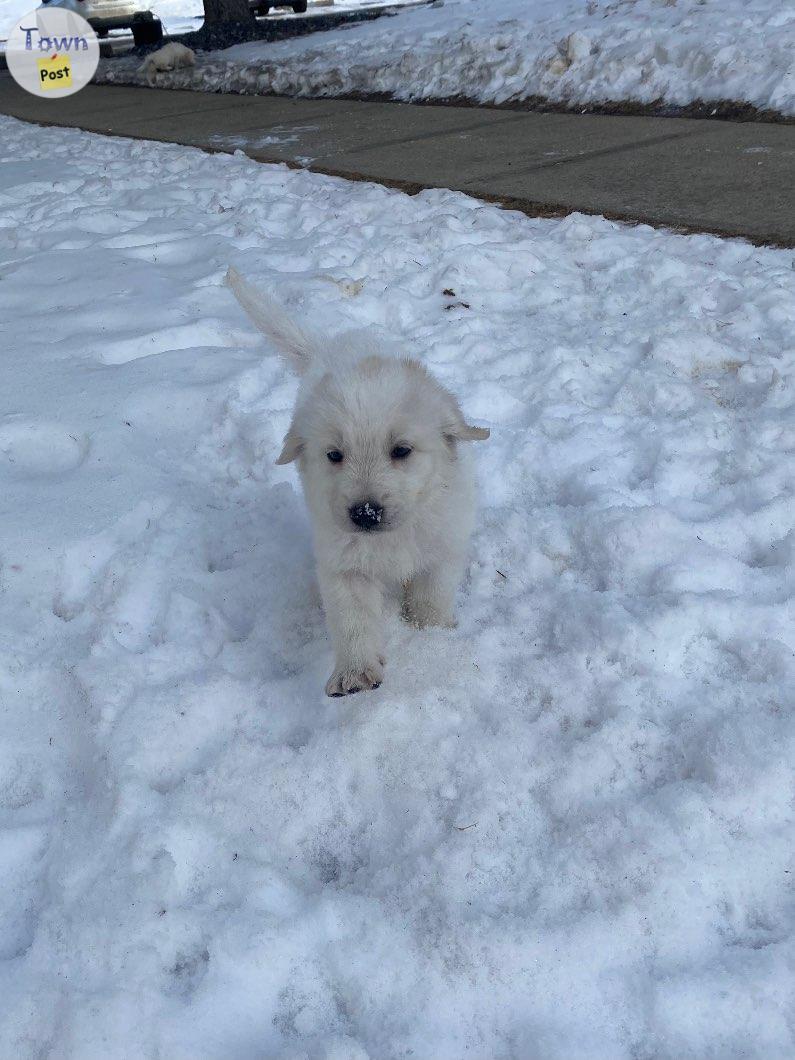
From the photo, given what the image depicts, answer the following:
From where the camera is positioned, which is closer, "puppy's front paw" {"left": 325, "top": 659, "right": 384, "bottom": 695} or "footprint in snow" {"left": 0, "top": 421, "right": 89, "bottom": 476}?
"puppy's front paw" {"left": 325, "top": 659, "right": 384, "bottom": 695}

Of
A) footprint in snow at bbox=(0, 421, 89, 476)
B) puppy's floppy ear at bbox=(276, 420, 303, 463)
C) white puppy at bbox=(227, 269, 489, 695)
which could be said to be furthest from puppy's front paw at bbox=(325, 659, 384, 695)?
footprint in snow at bbox=(0, 421, 89, 476)

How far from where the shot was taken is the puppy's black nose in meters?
2.35

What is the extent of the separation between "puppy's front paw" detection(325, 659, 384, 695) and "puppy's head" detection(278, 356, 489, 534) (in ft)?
1.33

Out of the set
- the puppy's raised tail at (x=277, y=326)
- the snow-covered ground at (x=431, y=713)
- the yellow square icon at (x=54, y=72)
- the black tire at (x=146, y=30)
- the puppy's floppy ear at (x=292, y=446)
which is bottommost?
the snow-covered ground at (x=431, y=713)

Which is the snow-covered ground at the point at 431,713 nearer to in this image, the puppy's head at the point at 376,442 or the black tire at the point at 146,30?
the puppy's head at the point at 376,442

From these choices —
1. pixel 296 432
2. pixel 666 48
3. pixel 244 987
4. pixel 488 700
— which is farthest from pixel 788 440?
pixel 666 48

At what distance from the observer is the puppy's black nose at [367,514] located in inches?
92.4

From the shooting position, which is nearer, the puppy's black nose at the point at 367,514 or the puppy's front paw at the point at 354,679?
the puppy's black nose at the point at 367,514

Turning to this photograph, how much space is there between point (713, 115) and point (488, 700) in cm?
634

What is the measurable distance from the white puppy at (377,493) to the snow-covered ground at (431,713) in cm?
18

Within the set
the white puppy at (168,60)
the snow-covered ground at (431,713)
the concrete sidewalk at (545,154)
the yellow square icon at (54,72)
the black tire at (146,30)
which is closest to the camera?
the snow-covered ground at (431,713)

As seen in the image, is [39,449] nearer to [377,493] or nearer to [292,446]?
[292,446]

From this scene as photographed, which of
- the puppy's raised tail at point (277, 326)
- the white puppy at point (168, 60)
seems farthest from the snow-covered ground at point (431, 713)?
the white puppy at point (168, 60)

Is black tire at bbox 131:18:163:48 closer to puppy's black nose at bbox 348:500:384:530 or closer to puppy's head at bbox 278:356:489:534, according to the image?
puppy's head at bbox 278:356:489:534
